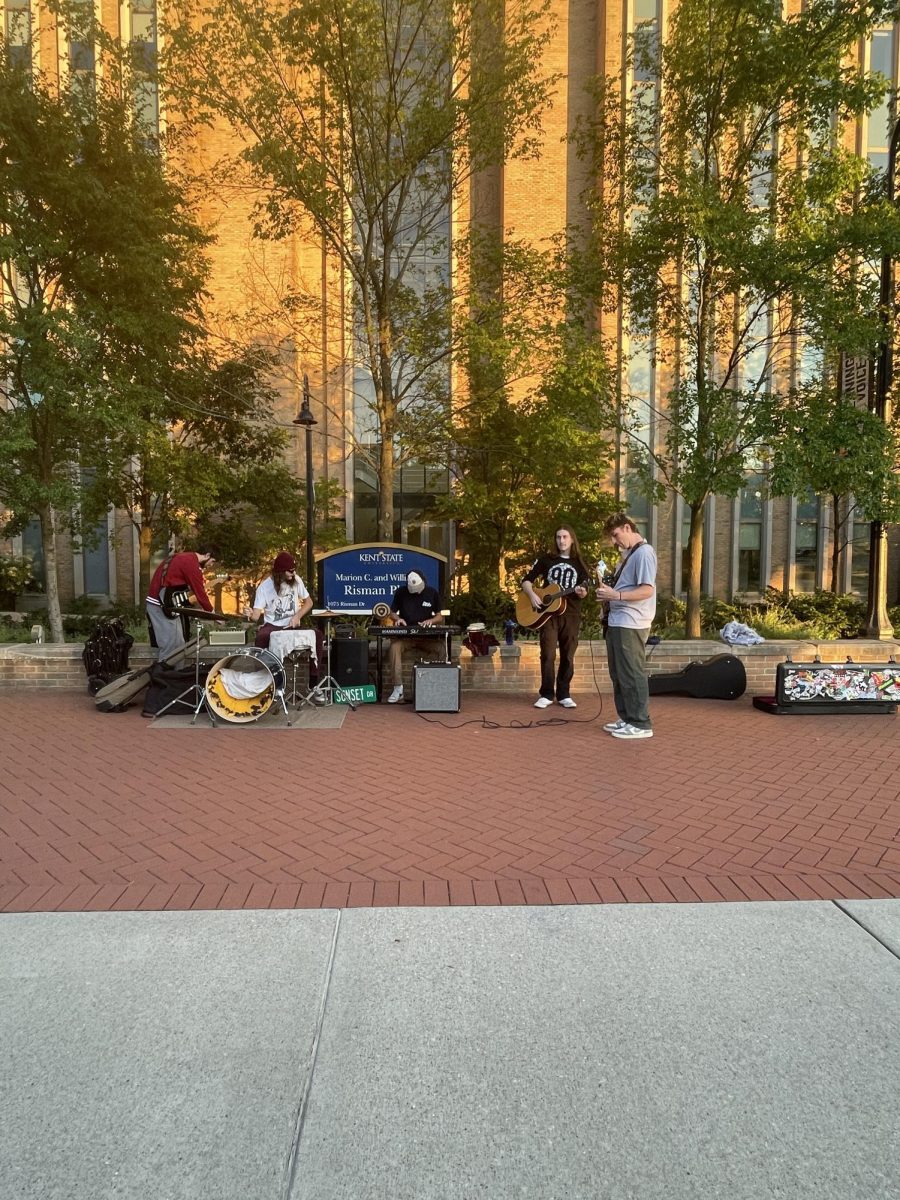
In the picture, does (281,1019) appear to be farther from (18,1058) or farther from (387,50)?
(387,50)

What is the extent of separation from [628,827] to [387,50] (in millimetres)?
9713

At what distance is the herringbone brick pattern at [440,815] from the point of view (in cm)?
373

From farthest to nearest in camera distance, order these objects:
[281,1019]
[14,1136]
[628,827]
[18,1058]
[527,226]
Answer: [527,226] < [628,827] < [281,1019] < [18,1058] < [14,1136]

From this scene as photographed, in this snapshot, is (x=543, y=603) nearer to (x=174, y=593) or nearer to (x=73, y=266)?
(x=174, y=593)

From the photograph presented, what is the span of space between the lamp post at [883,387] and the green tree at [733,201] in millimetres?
344

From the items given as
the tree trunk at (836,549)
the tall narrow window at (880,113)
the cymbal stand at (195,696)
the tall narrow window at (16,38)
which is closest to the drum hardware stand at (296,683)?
the cymbal stand at (195,696)

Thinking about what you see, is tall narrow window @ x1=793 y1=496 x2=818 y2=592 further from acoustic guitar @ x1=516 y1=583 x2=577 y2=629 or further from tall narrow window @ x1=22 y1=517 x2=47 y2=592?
tall narrow window @ x1=22 y1=517 x2=47 y2=592

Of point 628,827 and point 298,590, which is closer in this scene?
point 628,827

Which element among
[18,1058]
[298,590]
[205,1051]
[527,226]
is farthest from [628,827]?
[527,226]

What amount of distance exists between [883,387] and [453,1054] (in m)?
10.2

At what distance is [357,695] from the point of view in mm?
8562

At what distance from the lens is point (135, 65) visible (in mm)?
10102

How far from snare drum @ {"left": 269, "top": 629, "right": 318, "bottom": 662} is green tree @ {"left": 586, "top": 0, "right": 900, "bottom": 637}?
516 centimetres

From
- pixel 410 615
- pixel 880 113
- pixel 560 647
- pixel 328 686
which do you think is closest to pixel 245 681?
pixel 328 686
